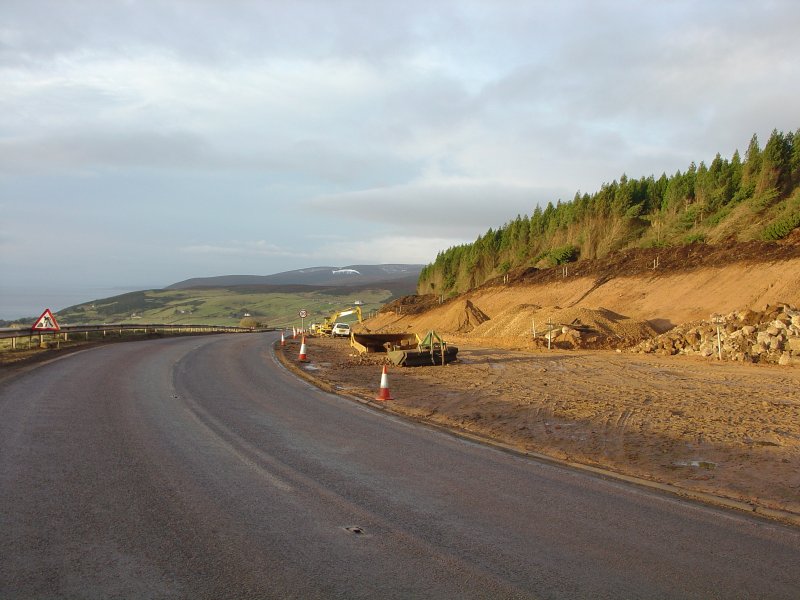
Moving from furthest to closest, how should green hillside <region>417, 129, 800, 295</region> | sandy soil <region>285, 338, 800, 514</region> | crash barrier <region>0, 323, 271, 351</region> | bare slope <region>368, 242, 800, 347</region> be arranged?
green hillside <region>417, 129, 800, 295</region> → bare slope <region>368, 242, 800, 347</region> → crash barrier <region>0, 323, 271, 351</region> → sandy soil <region>285, 338, 800, 514</region>

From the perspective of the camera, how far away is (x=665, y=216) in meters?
49.0

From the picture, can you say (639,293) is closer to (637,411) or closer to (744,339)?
(744,339)

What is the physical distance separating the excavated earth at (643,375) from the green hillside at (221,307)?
52.5 m

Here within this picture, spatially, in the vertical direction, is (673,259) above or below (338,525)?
above

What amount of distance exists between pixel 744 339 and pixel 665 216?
2958 centimetres

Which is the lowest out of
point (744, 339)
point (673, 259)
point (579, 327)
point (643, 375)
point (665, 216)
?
point (643, 375)

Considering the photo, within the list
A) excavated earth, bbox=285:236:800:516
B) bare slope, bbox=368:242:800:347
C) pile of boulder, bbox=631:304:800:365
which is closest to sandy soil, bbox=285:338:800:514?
excavated earth, bbox=285:236:800:516

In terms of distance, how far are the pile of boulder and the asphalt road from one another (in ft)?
53.5

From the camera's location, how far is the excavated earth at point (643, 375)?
867cm

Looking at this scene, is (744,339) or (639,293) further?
(639,293)

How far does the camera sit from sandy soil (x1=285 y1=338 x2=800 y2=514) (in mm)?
7934

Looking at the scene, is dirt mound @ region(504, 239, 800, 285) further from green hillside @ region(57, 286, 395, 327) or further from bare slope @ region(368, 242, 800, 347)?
green hillside @ region(57, 286, 395, 327)

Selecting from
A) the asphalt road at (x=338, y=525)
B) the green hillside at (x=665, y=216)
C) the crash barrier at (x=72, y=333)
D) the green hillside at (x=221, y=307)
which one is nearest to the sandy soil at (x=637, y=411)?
the asphalt road at (x=338, y=525)

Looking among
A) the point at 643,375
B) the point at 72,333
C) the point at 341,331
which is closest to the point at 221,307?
the point at 341,331
